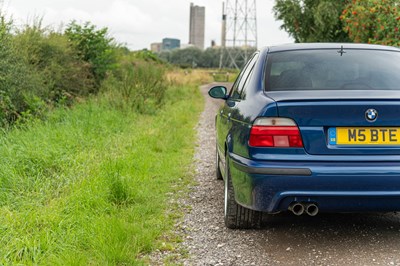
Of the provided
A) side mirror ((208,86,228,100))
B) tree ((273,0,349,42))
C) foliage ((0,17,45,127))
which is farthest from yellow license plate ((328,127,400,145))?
tree ((273,0,349,42))

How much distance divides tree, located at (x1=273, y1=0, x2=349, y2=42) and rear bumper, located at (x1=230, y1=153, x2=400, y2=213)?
1070 inches

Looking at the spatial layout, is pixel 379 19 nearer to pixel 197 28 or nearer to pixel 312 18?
pixel 312 18

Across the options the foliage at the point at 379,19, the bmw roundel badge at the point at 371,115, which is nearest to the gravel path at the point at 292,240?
the bmw roundel badge at the point at 371,115

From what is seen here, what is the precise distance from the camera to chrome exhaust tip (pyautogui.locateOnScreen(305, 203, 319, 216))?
12.7ft

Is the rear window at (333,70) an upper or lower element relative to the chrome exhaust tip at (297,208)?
upper

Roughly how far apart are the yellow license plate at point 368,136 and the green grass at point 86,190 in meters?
1.69

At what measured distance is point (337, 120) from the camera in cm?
376

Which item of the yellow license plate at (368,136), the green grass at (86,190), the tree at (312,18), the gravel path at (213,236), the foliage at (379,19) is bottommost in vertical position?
the gravel path at (213,236)

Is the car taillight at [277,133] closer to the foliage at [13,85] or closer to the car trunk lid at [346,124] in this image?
the car trunk lid at [346,124]

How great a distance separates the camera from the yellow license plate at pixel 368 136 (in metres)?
3.77

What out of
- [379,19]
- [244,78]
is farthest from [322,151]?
[379,19]

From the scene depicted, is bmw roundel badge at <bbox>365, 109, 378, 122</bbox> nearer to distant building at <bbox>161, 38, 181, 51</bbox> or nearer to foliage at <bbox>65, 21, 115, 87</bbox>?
foliage at <bbox>65, 21, 115, 87</bbox>

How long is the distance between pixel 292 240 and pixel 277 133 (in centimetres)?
104

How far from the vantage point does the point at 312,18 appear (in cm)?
3105
